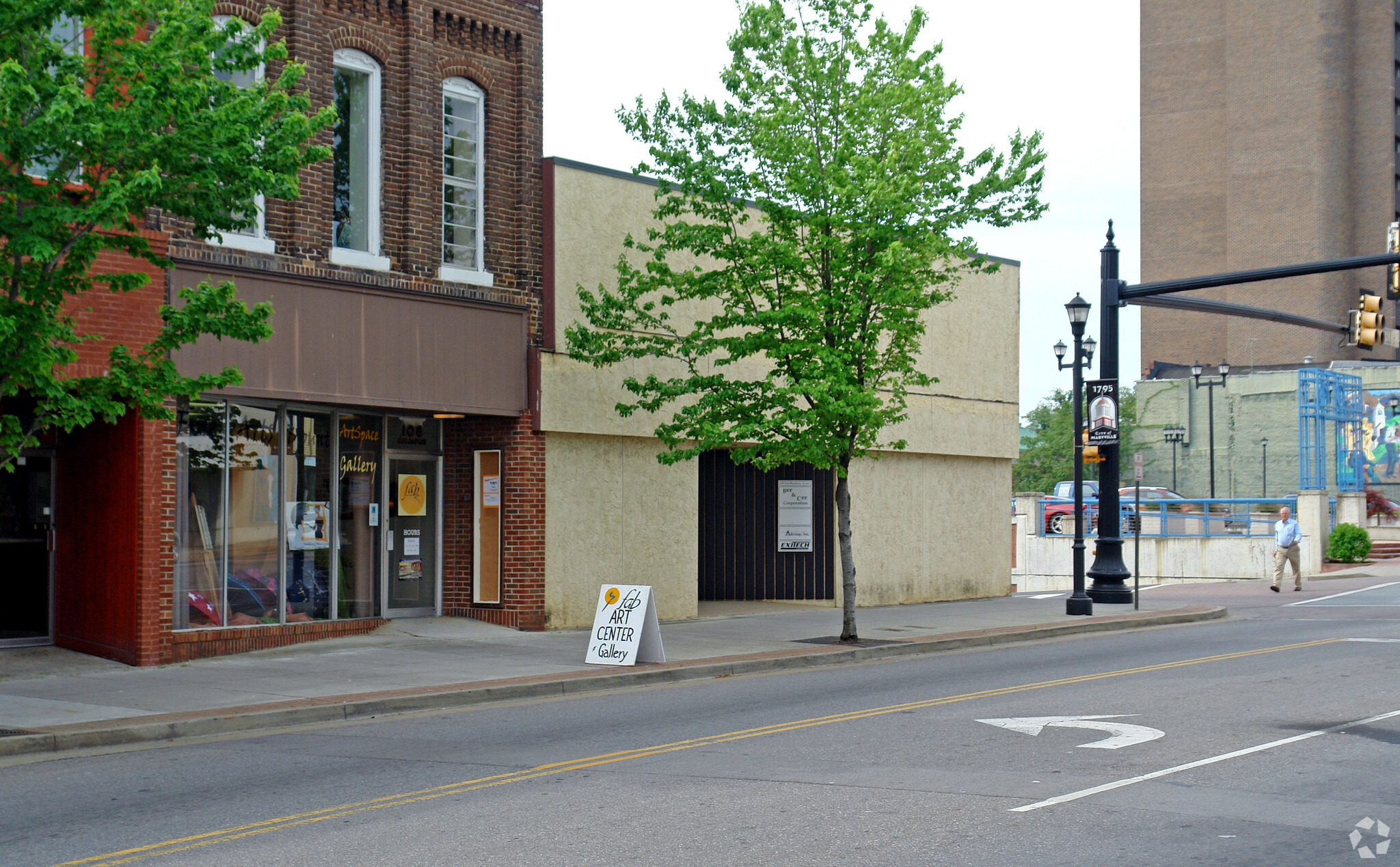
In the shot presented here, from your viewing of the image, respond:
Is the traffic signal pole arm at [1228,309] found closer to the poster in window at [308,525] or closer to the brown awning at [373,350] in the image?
the brown awning at [373,350]

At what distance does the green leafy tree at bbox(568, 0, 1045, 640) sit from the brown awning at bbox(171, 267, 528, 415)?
47.6 inches

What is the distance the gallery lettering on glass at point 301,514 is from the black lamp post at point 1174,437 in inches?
1890

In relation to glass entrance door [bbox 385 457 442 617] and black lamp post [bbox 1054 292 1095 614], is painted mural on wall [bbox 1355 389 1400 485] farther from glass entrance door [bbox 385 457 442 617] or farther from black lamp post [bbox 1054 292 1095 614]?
glass entrance door [bbox 385 457 442 617]

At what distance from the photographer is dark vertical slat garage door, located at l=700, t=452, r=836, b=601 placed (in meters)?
24.2

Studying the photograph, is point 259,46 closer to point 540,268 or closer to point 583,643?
point 540,268

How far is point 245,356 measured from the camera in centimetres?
1595

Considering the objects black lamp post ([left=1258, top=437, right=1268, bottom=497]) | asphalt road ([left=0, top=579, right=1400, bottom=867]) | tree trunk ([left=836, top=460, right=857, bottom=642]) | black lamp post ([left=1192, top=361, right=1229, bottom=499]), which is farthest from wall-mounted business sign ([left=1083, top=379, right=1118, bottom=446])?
black lamp post ([left=1258, top=437, right=1268, bottom=497])

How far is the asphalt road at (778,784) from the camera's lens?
22.2ft

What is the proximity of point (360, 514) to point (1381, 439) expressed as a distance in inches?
2234

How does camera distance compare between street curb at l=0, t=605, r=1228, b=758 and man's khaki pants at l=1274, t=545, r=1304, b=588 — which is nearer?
street curb at l=0, t=605, r=1228, b=758

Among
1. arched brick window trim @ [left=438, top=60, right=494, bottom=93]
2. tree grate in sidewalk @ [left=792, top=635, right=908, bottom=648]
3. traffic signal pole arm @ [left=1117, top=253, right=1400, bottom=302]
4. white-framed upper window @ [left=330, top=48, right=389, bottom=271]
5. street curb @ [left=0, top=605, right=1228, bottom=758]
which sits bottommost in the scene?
tree grate in sidewalk @ [left=792, top=635, right=908, bottom=648]

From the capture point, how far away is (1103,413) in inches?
960

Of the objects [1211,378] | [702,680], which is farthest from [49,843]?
[1211,378]

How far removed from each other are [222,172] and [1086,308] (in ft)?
58.9
